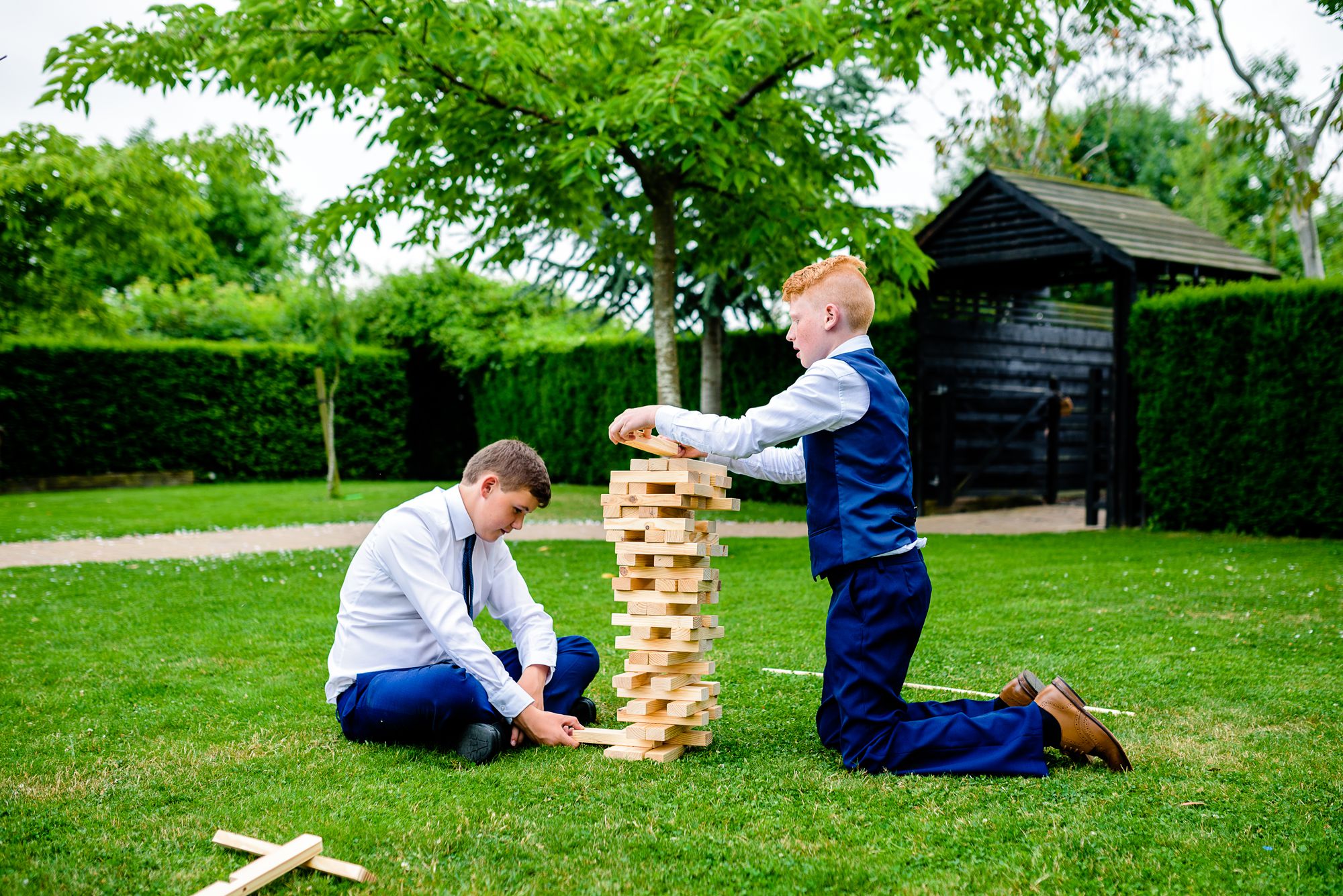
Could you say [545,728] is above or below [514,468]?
below

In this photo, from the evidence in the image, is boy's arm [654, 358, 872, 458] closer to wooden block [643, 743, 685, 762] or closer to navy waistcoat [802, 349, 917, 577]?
navy waistcoat [802, 349, 917, 577]

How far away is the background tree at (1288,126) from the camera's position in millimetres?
14359

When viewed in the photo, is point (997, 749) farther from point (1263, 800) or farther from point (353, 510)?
point (353, 510)

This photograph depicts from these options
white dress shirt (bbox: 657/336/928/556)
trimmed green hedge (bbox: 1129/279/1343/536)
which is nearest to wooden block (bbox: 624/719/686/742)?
white dress shirt (bbox: 657/336/928/556)

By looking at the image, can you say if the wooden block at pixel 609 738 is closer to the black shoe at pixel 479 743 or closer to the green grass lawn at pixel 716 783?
the green grass lawn at pixel 716 783

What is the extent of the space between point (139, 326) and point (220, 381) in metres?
6.83

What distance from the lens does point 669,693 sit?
3.90 m

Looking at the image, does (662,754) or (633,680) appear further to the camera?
(633,680)

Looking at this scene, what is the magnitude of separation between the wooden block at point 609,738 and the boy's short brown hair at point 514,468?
0.88 m

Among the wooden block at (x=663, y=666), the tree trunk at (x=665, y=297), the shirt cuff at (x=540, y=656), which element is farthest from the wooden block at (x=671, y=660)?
the tree trunk at (x=665, y=297)

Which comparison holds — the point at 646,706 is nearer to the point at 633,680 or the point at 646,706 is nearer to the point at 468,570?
the point at 633,680

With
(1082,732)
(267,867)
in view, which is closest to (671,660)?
(1082,732)

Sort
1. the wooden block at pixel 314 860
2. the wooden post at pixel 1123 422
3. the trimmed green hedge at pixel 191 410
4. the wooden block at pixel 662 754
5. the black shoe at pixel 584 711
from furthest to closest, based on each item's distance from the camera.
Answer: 1. the trimmed green hedge at pixel 191 410
2. the wooden post at pixel 1123 422
3. the black shoe at pixel 584 711
4. the wooden block at pixel 662 754
5. the wooden block at pixel 314 860

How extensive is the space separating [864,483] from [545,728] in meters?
1.47
